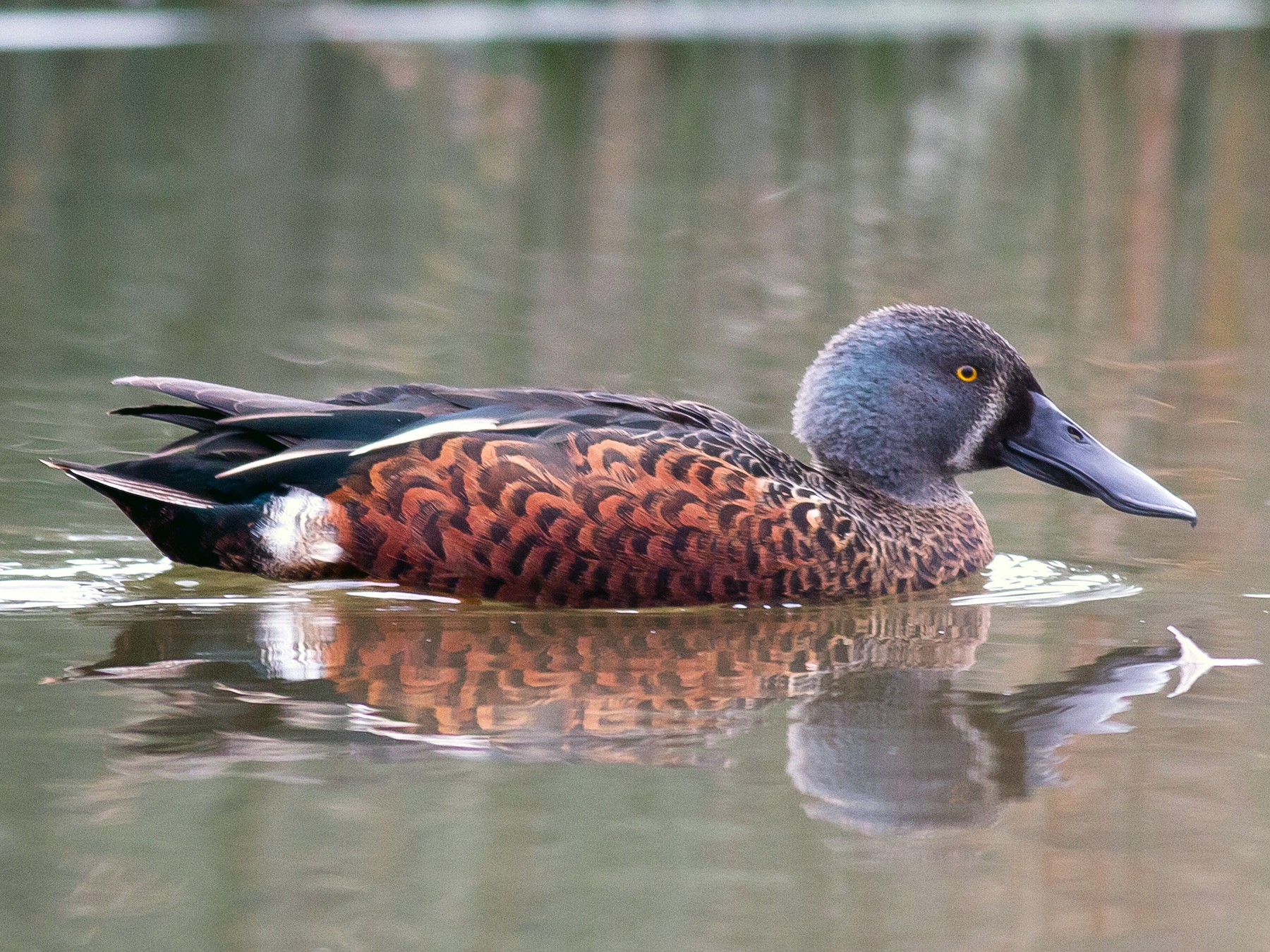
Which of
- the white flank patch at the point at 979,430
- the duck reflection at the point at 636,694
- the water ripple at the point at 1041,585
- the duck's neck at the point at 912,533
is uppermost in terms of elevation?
the white flank patch at the point at 979,430

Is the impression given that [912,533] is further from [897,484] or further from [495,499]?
[495,499]

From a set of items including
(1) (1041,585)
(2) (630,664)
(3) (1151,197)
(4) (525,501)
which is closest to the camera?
(2) (630,664)

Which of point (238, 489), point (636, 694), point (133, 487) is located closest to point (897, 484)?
point (636, 694)

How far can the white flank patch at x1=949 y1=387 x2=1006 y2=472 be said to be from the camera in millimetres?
6766

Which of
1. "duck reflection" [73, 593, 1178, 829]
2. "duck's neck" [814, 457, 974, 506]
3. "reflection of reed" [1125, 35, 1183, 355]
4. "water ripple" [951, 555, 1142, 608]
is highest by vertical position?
"reflection of reed" [1125, 35, 1183, 355]

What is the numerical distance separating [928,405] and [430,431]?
175 cm

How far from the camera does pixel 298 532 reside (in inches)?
244

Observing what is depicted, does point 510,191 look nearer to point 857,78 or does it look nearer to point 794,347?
point 794,347

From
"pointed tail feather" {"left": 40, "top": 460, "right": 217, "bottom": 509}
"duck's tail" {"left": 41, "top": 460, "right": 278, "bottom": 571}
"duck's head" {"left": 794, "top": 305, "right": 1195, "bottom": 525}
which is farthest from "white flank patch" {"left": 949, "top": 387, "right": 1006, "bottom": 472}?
"pointed tail feather" {"left": 40, "top": 460, "right": 217, "bottom": 509}

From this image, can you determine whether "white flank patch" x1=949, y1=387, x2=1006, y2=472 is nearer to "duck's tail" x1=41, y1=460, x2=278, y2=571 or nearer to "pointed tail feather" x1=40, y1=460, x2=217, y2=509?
"duck's tail" x1=41, y1=460, x2=278, y2=571

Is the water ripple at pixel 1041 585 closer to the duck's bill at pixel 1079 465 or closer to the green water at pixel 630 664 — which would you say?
the green water at pixel 630 664

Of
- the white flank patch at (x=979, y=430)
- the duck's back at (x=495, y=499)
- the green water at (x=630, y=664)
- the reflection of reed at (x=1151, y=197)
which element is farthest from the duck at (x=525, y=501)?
the reflection of reed at (x=1151, y=197)

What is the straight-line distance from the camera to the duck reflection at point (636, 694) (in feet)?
15.3

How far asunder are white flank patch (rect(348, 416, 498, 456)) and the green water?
0.48 metres
